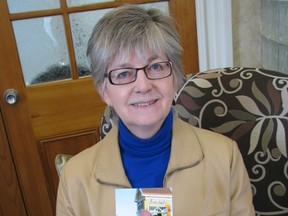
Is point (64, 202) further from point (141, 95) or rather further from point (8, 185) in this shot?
point (8, 185)

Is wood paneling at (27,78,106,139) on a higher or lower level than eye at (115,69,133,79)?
lower

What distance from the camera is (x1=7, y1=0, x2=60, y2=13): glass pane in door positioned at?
1.56 m

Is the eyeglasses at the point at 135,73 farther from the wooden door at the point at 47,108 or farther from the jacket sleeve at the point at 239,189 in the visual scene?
the wooden door at the point at 47,108

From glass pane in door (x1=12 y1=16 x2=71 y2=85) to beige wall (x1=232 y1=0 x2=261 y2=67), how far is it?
0.89m

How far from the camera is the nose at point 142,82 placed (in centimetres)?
80

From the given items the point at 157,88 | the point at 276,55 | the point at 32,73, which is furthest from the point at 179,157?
the point at 32,73

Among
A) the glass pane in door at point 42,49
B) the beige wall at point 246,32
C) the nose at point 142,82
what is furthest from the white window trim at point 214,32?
the nose at point 142,82

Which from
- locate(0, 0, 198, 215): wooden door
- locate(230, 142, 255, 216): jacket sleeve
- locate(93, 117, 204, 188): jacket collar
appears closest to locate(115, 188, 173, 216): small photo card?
locate(93, 117, 204, 188): jacket collar

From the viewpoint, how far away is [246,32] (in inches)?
64.2

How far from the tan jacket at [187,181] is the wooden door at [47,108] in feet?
2.81

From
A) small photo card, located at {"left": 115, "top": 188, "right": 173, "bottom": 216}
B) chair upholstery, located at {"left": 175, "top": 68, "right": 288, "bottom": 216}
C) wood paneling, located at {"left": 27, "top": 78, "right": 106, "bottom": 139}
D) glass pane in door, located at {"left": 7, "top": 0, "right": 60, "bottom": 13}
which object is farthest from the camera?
wood paneling, located at {"left": 27, "top": 78, "right": 106, "bottom": 139}

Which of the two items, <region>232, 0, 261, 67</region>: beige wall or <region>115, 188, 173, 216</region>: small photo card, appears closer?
<region>115, 188, 173, 216</region>: small photo card

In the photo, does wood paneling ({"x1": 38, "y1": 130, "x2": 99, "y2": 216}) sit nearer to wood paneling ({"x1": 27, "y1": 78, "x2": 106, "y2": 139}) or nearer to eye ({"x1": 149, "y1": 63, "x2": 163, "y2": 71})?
wood paneling ({"x1": 27, "y1": 78, "x2": 106, "y2": 139})

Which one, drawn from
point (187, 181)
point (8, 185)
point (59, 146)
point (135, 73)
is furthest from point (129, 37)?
point (8, 185)
